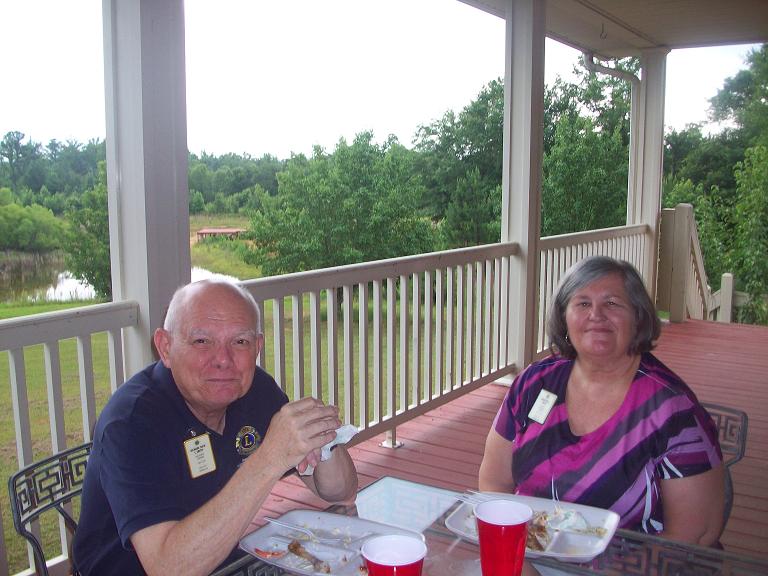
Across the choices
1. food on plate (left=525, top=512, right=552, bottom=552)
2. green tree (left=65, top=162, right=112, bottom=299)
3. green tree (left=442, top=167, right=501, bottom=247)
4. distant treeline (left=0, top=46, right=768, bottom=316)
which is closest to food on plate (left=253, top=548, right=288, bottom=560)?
food on plate (left=525, top=512, right=552, bottom=552)

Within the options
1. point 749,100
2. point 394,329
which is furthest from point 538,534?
point 749,100

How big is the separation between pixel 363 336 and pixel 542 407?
1.79m

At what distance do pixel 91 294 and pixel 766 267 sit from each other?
40.2 feet

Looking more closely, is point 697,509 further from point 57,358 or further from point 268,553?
point 57,358

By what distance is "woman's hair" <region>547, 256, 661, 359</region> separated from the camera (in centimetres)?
174

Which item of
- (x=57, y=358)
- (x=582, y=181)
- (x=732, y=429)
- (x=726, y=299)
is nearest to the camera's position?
(x=732, y=429)

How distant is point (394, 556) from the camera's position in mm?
938

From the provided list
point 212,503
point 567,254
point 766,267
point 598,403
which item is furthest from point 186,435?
point 766,267

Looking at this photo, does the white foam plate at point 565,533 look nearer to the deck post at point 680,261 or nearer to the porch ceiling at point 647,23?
the porch ceiling at point 647,23

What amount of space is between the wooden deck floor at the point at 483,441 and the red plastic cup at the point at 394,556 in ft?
6.76

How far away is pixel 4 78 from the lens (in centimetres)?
323

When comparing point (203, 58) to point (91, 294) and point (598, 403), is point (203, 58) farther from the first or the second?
point (598, 403)

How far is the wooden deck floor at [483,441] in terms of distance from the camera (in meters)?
2.99

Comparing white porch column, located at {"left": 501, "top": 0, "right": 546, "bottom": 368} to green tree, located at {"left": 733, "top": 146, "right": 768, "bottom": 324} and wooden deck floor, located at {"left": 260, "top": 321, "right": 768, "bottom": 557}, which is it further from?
green tree, located at {"left": 733, "top": 146, "right": 768, "bottom": 324}
